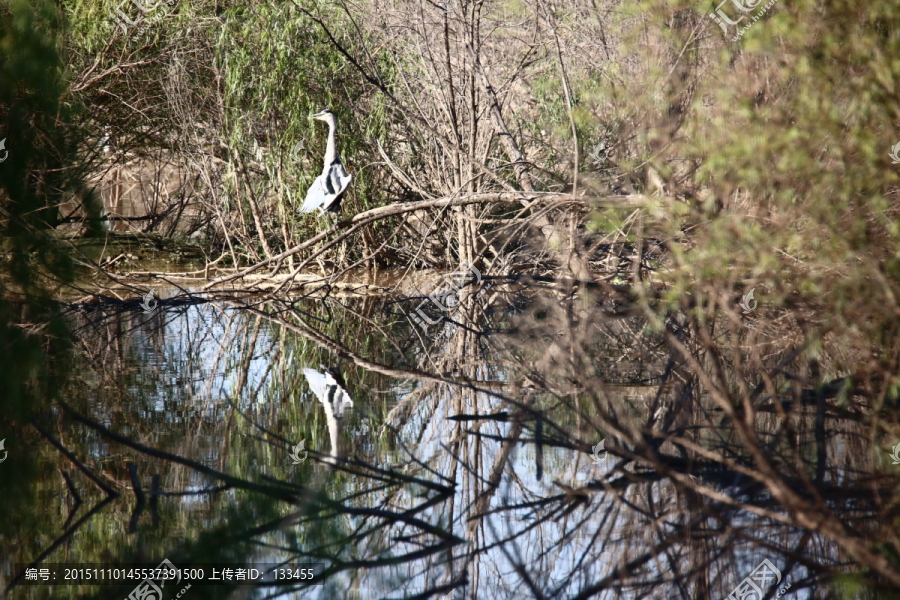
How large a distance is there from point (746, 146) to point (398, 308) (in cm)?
478

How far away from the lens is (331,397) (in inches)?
168

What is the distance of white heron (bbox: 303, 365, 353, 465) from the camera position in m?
3.54

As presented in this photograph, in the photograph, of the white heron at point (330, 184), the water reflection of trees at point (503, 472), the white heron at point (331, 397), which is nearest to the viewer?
the water reflection of trees at point (503, 472)

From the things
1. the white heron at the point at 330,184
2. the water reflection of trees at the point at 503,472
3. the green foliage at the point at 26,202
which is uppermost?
the white heron at the point at 330,184

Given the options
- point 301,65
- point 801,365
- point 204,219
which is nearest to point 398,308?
point 301,65

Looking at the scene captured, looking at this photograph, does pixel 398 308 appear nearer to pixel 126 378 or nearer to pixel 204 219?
pixel 126 378

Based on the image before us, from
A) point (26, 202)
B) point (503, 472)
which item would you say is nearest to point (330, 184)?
point (26, 202)

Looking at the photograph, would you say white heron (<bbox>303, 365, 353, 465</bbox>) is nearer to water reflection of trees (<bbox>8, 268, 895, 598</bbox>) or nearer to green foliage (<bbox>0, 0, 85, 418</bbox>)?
water reflection of trees (<bbox>8, 268, 895, 598</bbox>)

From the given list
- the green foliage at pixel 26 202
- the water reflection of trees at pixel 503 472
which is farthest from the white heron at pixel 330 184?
the green foliage at pixel 26 202

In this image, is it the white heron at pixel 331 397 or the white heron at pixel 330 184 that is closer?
the white heron at pixel 331 397

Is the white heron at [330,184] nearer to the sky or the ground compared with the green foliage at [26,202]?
nearer to the sky

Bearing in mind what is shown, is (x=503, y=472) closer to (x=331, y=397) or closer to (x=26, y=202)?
(x=331, y=397)

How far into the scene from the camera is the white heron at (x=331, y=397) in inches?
139

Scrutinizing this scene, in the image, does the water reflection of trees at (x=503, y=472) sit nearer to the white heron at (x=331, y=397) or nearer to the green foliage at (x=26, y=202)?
the white heron at (x=331, y=397)
